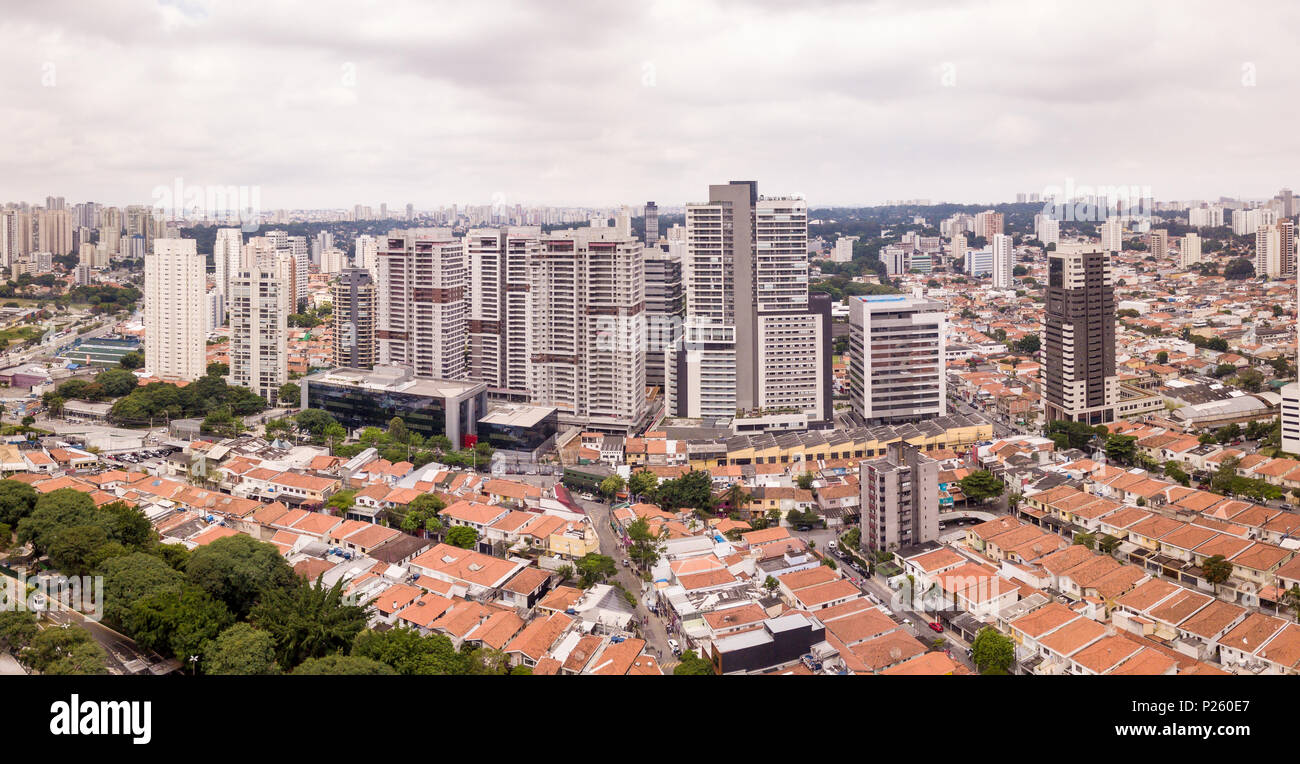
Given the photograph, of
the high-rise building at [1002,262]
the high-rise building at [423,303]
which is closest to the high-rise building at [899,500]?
the high-rise building at [423,303]

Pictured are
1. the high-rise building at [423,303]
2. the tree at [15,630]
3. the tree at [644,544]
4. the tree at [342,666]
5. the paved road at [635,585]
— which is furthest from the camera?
the high-rise building at [423,303]

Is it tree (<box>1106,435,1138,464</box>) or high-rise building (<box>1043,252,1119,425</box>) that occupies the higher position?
high-rise building (<box>1043,252,1119,425</box>)

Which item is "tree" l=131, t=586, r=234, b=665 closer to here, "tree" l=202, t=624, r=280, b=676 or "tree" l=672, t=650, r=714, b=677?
"tree" l=202, t=624, r=280, b=676

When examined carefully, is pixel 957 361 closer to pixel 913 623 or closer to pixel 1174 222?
pixel 913 623

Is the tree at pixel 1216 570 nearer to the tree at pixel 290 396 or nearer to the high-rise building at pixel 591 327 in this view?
the high-rise building at pixel 591 327

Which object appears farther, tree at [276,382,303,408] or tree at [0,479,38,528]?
tree at [276,382,303,408]

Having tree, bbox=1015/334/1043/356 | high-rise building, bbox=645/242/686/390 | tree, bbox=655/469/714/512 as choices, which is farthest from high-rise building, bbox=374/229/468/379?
tree, bbox=1015/334/1043/356

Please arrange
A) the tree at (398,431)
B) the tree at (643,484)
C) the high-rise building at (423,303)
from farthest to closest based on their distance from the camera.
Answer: the high-rise building at (423,303) < the tree at (398,431) < the tree at (643,484)
